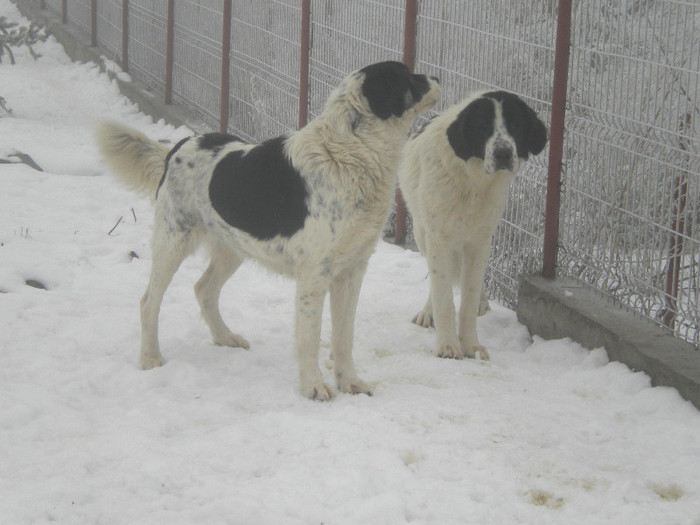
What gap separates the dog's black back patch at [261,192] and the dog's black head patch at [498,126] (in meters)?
0.97

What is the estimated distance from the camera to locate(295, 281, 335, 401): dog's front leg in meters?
4.07

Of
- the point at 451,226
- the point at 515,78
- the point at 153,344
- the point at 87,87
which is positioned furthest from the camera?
the point at 87,87

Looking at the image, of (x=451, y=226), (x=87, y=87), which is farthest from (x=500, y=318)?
(x=87, y=87)

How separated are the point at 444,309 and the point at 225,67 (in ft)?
18.7

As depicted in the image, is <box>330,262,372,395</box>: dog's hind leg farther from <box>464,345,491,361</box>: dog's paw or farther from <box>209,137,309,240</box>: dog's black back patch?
<box>464,345,491,361</box>: dog's paw

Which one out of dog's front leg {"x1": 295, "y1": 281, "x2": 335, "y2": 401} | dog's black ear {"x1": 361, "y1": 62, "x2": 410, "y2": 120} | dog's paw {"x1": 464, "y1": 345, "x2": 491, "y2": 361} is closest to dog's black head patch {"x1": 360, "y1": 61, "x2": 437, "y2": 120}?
dog's black ear {"x1": 361, "y1": 62, "x2": 410, "y2": 120}

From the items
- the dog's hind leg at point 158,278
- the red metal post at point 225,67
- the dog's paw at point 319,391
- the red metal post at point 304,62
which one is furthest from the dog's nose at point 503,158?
the red metal post at point 225,67

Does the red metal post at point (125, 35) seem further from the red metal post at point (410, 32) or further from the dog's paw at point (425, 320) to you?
the dog's paw at point (425, 320)

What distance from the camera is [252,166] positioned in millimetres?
4246

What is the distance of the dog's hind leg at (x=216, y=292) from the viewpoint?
4.83m

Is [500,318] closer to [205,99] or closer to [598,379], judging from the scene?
[598,379]

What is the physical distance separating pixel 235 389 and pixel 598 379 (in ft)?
5.48

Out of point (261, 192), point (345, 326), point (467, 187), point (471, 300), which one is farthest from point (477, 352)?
point (261, 192)

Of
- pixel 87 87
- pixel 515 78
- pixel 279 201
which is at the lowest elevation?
pixel 87 87
